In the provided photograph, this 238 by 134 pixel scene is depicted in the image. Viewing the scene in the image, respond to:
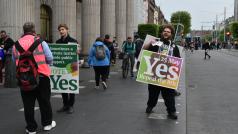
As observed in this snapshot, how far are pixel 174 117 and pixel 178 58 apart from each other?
3.69 ft

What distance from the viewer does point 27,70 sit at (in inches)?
284

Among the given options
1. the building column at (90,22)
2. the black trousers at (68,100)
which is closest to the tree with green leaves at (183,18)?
the building column at (90,22)

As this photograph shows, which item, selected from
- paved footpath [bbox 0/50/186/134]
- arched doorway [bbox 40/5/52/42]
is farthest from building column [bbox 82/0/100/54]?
paved footpath [bbox 0/50/186/134]

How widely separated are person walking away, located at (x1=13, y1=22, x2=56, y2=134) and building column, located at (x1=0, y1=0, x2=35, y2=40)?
858 cm

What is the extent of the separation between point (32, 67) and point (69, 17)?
13.9 metres

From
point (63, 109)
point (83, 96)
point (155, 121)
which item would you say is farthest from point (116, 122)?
point (83, 96)

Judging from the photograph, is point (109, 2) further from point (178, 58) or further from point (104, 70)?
point (178, 58)

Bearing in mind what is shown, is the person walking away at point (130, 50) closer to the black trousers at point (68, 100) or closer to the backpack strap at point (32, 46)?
the black trousers at point (68, 100)

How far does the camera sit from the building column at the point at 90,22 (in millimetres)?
25531

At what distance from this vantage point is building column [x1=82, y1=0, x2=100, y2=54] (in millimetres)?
25531

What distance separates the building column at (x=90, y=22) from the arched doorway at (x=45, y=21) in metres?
1.93

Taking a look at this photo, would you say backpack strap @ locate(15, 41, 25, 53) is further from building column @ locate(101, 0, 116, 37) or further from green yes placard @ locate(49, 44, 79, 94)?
building column @ locate(101, 0, 116, 37)

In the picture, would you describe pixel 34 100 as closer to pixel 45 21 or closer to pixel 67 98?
pixel 67 98

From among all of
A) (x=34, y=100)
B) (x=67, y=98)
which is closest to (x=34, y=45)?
(x=34, y=100)
